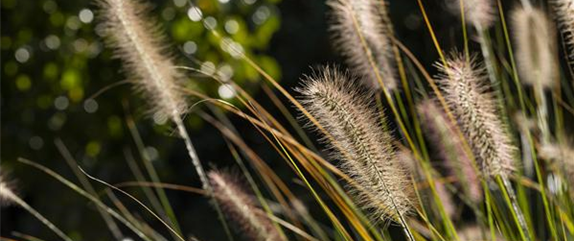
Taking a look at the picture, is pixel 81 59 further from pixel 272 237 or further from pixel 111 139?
pixel 272 237

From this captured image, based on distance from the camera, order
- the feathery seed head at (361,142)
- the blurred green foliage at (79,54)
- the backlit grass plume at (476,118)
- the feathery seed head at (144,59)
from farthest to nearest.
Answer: the blurred green foliage at (79,54), the feathery seed head at (144,59), the backlit grass plume at (476,118), the feathery seed head at (361,142)

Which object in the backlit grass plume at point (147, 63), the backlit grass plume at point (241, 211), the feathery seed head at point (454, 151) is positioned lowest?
the backlit grass plume at point (241, 211)

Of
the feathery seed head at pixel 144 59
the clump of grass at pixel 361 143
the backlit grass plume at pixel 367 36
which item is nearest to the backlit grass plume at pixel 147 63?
the feathery seed head at pixel 144 59

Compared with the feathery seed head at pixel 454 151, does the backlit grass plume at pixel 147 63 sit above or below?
above

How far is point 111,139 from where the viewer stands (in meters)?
4.00

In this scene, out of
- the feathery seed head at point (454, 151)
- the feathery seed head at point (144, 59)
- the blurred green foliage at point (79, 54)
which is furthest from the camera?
the blurred green foliage at point (79, 54)

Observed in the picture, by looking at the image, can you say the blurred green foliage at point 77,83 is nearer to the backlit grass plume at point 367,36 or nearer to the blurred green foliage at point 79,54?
the blurred green foliage at point 79,54

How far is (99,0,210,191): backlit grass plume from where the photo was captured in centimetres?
179

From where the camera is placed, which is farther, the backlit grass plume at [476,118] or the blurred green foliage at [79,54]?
the blurred green foliage at [79,54]

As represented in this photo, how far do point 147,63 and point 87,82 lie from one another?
212 centimetres

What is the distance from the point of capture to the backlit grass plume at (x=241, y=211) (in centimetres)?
184

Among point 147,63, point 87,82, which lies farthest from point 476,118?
point 87,82

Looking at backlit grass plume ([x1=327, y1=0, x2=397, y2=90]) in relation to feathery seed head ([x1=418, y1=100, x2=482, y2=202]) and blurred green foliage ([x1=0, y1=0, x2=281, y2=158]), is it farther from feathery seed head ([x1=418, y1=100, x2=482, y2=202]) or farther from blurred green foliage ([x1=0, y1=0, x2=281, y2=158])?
blurred green foliage ([x1=0, y1=0, x2=281, y2=158])

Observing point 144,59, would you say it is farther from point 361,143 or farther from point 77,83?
Result: point 77,83
